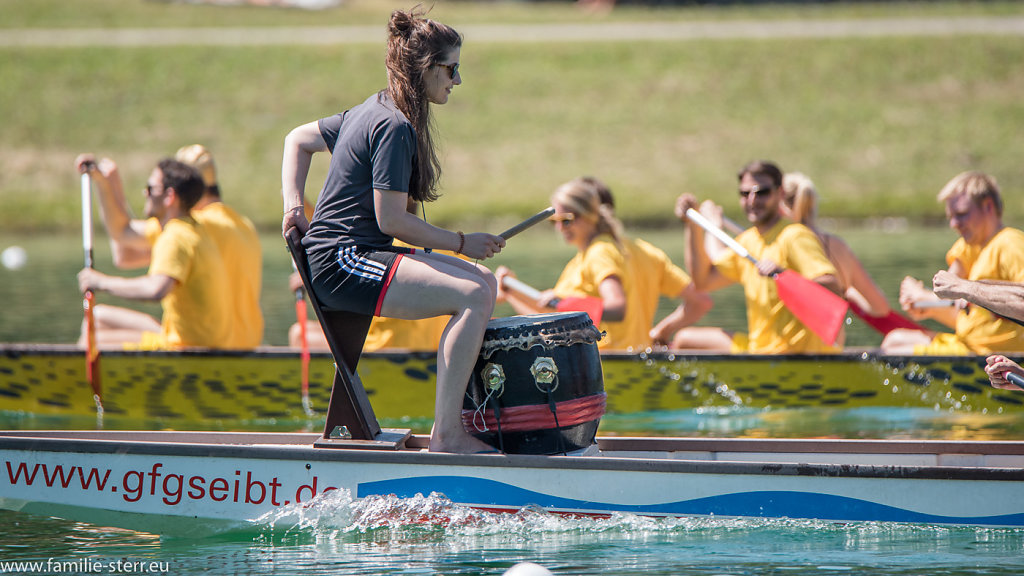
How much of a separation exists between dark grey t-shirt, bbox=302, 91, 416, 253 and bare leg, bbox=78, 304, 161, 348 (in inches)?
171

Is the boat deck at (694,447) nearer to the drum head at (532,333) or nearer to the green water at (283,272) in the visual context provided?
the drum head at (532,333)

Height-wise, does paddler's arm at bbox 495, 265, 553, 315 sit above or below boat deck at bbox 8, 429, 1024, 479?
above

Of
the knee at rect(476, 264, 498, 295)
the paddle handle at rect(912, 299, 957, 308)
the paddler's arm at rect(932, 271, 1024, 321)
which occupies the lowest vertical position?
the paddler's arm at rect(932, 271, 1024, 321)

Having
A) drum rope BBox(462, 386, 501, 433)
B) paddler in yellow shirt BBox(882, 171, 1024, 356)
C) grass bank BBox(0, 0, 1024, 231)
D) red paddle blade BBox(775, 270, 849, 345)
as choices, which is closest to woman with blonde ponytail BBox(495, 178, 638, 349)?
red paddle blade BBox(775, 270, 849, 345)

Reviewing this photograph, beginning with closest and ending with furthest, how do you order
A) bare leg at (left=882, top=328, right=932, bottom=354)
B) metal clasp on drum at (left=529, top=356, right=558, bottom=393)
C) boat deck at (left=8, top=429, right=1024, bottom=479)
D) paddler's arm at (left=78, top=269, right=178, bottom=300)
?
metal clasp on drum at (left=529, top=356, right=558, bottom=393) < boat deck at (left=8, top=429, right=1024, bottom=479) < paddler's arm at (left=78, top=269, right=178, bottom=300) < bare leg at (left=882, top=328, right=932, bottom=354)

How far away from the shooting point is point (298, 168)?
5301 mm

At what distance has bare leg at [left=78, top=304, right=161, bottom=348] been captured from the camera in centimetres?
909

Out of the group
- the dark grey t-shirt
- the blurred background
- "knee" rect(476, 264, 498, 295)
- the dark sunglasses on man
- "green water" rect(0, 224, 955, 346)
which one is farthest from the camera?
the blurred background

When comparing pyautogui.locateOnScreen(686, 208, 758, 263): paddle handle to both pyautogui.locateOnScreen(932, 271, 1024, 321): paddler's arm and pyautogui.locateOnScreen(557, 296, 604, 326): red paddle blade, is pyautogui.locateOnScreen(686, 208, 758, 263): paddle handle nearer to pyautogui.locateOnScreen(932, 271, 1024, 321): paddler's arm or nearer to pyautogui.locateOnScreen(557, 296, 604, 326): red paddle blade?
pyautogui.locateOnScreen(557, 296, 604, 326): red paddle blade

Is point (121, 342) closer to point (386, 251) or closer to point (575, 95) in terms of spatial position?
point (386, 251)

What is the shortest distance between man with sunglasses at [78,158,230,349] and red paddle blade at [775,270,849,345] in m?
3.55

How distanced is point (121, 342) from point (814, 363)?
187 inches

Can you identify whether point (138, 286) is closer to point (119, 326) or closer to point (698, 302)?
point (119, 326)

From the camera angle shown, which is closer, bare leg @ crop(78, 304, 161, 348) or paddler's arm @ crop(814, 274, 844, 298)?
paddler's arm @ crop(814, 274, 844, 298)
